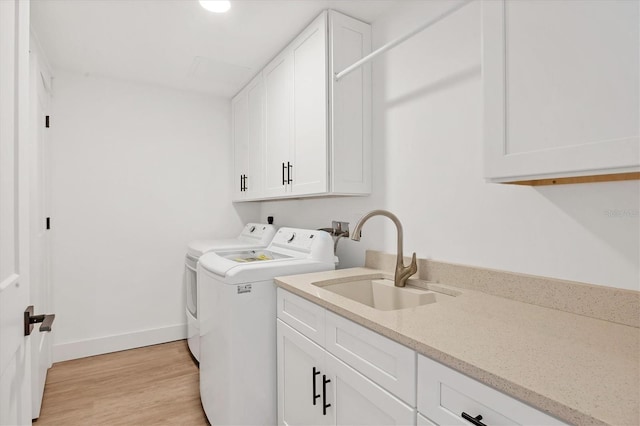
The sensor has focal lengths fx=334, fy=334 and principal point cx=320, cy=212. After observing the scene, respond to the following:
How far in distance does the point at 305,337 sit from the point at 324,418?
1.02 feet

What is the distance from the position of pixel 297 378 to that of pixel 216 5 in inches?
76.4

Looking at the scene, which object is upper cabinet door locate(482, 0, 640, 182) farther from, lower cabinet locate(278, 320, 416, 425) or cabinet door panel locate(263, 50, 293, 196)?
cabinet door panel locate(263, 50, 293, 196)

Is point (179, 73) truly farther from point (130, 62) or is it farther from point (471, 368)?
point (471, 368)

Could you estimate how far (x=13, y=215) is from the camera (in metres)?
0.83

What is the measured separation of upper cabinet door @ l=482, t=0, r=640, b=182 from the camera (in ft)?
2.50

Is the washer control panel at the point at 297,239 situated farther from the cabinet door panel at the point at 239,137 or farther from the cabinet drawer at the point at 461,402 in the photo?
the cabinet drawer at the point at 461,402

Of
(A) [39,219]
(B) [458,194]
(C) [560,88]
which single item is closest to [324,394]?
(B) [458,194]

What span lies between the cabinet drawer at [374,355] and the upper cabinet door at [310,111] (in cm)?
84

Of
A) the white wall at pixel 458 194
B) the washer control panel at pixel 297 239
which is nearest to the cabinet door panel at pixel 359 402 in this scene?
the white wall at pixel 458 194

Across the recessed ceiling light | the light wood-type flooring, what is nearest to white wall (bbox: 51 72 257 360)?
the light wood-type flooring

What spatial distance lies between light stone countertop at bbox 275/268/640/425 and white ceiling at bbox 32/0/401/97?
1618mm

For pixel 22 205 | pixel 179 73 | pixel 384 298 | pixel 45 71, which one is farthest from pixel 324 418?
pixel 45 71

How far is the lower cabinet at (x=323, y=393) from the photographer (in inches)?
39.9

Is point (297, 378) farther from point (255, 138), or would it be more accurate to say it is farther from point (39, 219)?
point (39, 219)
